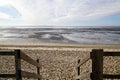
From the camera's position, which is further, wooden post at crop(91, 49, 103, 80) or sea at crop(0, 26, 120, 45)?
sea at crop(0, 26, 120, 45)

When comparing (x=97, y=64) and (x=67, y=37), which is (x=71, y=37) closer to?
(x=67, y=37)

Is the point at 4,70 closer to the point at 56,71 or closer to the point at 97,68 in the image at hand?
the point at 56,71

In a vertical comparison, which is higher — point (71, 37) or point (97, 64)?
point (97, 64)

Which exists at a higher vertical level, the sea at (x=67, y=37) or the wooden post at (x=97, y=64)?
the wooden post at (x=97, y=64)

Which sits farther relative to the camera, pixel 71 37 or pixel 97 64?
pixel 71 37

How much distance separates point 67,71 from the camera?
11.0 meters

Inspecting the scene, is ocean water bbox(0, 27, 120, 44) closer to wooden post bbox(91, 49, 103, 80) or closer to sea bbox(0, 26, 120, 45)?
sea bbox(0, 26, 120, 45)

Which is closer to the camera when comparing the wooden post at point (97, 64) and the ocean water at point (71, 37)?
the wooden post at point (97, 64)

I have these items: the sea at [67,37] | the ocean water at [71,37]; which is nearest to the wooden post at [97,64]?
the sea at [67,37]

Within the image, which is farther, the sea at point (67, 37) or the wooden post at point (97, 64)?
the sea at point (67, 37)

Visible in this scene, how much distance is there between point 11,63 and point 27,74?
9.11 meters

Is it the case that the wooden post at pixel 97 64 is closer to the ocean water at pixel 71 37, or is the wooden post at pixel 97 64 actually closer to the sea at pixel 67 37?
the sea at pixel 67 37

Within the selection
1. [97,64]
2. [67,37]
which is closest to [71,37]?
[67,37]

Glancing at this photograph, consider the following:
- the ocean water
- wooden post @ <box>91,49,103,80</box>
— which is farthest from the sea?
wooden post @ <box>91,49,103,80</box>
